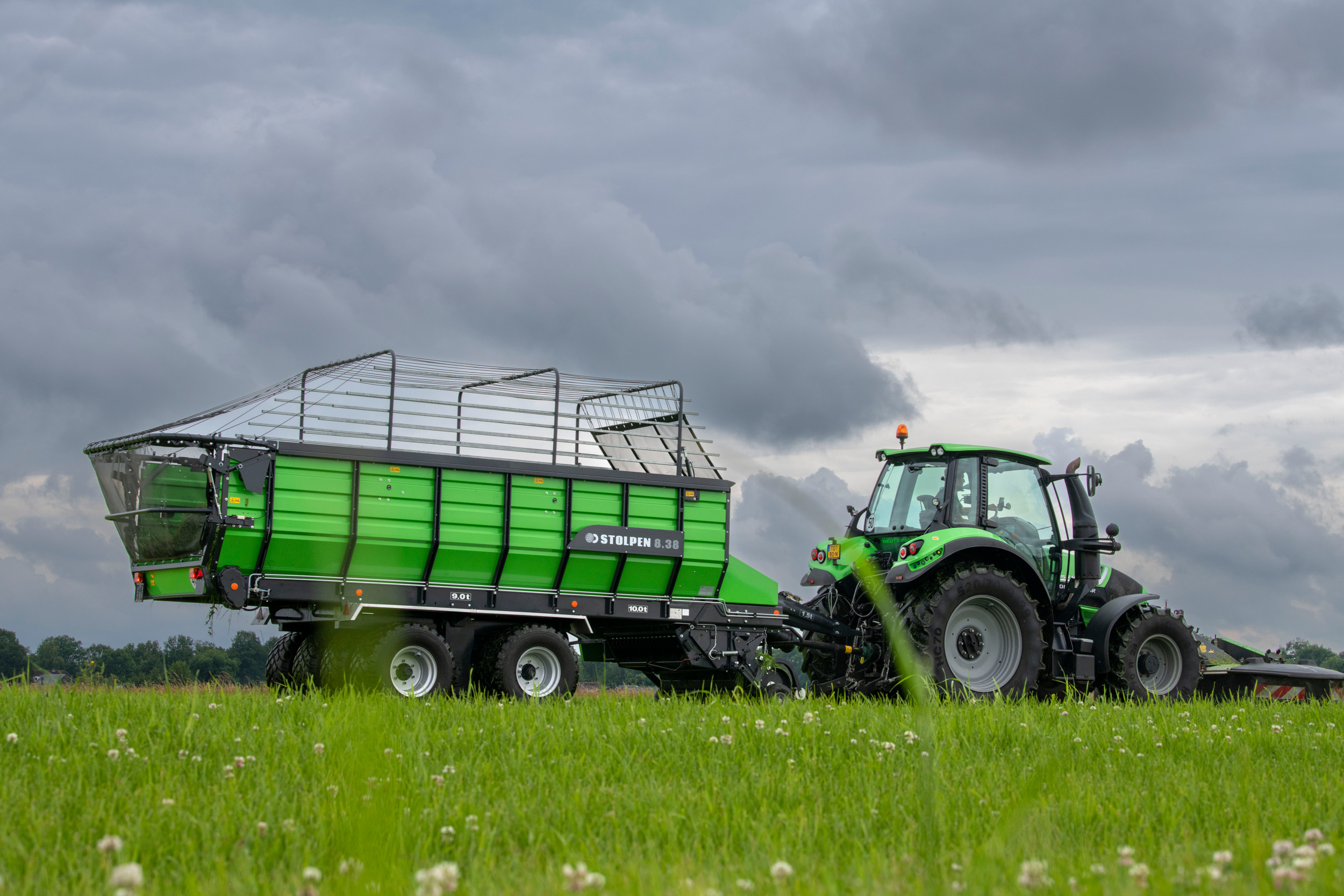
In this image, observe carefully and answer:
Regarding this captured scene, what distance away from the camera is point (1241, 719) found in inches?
352

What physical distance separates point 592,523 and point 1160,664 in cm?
706

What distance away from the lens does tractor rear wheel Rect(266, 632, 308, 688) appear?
41.9 feet

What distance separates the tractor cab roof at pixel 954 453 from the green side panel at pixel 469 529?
480cm

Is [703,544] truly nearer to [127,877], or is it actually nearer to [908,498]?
[908,498]

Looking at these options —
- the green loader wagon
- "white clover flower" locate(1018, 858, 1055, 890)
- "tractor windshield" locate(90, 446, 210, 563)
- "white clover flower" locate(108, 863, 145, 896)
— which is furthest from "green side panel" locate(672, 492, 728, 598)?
"white clover flower" locate(108, 863, 145, 896)

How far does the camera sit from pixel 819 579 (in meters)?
13.5

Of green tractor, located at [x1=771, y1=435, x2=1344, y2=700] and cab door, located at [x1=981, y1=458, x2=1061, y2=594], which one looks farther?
cab door, located at [x1=981, y1=458, x2=1061, y2=594]

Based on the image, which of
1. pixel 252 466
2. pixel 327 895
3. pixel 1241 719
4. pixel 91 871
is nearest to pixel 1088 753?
pixel 1241 719

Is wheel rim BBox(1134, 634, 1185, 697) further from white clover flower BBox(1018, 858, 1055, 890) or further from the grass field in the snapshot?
white clover flower BBox(1018, 858, 1055, 890)

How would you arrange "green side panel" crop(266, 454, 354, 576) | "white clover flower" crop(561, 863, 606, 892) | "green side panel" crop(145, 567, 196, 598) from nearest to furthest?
"white clover flower" crop(561, 863, 606, 892) → "green side panel" crop(266, 454, 354, 576) → "green side panel" crop(145, 567, 196, 598)

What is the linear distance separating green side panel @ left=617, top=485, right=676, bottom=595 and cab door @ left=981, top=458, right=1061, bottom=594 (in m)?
3.77

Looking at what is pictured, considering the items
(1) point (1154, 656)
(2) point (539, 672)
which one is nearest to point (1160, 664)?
(1) point (1154, 656)

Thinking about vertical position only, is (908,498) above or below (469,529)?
above

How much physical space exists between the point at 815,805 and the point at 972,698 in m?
4.44
